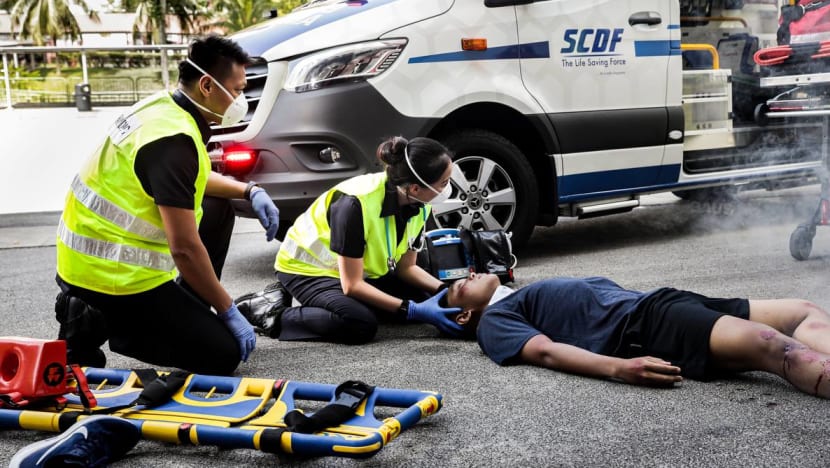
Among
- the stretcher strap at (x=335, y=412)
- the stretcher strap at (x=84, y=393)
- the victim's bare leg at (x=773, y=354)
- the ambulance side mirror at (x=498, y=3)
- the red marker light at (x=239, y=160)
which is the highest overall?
the ambulance side mirror at (x=498, y=3)

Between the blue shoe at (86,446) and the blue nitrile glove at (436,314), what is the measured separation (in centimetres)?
164

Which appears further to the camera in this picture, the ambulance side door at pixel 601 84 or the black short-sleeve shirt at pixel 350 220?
the ambulance side door at pixel 601 84

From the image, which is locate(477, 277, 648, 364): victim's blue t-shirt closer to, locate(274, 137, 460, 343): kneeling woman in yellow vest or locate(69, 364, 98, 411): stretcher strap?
locate(274, 137, 460, 343): kneeling woman in yellow vest

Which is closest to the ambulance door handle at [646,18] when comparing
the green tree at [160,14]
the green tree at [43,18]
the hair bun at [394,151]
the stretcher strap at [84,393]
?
the hair bun at [394,151]

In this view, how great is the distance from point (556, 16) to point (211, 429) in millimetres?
3880

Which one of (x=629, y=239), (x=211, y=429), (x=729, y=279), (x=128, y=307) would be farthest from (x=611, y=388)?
(x=629, y=239)

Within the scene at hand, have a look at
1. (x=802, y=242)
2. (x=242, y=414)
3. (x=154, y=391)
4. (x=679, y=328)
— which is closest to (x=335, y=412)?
(x=242, y=414)

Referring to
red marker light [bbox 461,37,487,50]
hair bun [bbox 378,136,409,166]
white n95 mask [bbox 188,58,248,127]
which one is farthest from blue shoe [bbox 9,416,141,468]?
red marker light [bbox 461,37,487,50]

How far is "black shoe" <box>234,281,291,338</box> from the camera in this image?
420 centimetres

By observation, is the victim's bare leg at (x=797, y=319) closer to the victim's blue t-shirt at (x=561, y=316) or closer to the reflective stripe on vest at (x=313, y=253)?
the victim's blue t-shirt at (x=561, y=316)

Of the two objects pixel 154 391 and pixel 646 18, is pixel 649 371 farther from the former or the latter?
pixel 646 18

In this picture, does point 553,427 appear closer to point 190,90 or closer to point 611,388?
point 611,388

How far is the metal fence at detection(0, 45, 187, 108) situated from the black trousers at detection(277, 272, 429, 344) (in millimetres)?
10683

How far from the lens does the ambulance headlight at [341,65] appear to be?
200 inches
